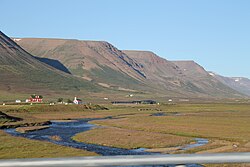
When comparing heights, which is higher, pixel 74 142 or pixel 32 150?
pixel 32 150

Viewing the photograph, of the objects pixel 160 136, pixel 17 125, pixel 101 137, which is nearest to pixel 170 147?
pixel 160 136

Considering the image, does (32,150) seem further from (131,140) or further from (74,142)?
(131,140)

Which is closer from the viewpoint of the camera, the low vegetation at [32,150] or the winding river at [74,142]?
the low vegetation at [32,150]

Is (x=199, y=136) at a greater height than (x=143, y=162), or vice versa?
(x=143, y=162)

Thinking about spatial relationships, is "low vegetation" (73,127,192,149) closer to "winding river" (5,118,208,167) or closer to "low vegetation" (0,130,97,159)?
"winding river" (5,118,208,167)

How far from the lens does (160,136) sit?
55.9 m

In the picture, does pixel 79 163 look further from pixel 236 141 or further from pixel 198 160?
pixel 236 141

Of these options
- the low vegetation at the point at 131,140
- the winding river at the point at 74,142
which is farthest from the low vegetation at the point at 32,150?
the low vegetation at the point at 131,140

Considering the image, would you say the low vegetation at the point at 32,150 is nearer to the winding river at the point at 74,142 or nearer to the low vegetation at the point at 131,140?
the winding river at the point at 74,142

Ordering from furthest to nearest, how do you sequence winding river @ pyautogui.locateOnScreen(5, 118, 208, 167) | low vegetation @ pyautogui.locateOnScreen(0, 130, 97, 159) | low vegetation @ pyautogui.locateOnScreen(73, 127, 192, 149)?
low vegetation @ pyautogui.locateOnScreen(73, 127, 192, 149) < winding river @ pyautogui.locateOnScreen(5, 118, 208, 167) < low vegetation @ pyautogui.locateOnScreen(0, 130, 97, 159)

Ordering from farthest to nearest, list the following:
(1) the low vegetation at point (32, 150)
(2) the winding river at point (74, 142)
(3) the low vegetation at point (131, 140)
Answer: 1. (3) the low vegetation at point (131, 140)
2. (2) the winding river at point (74, 142)
3. (1) the low vegetation at point (32, 150)

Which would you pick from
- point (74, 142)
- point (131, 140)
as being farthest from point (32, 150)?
point (131, 140)

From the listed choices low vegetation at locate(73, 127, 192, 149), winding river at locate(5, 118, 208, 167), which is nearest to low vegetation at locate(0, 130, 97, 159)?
winding river at locate(5, 118, 208, 167)

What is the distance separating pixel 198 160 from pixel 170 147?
43.7 metres
